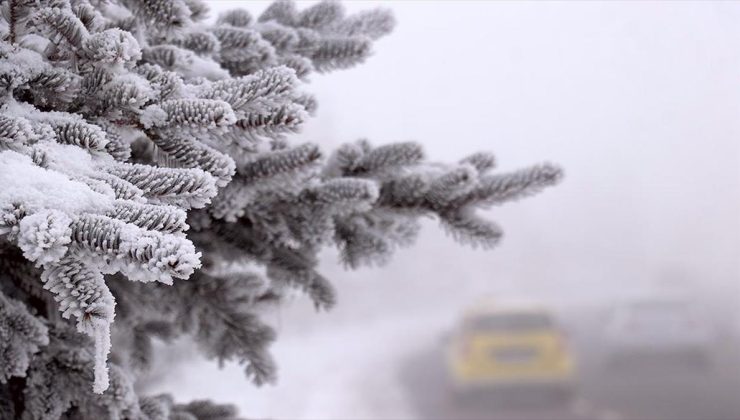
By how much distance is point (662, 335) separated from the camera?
16.5 m

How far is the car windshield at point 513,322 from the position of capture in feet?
44.3

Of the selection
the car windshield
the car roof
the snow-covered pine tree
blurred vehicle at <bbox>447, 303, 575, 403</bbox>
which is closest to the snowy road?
blurred vehicle at <bbox>447, 303, 575, 403</bbox>

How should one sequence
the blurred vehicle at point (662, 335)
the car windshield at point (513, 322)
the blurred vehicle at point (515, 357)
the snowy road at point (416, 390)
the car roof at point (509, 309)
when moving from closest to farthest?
the snowy road at point (416, 390), the blurred vehicle at point (515, 357), the car windshield at point (513, 322), the car roof at point (509, 309), the blurred vehicle at point (662, 335)

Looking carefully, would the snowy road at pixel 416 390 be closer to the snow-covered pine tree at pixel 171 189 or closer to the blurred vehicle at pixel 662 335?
the blurred vehicle at pixel 662 335

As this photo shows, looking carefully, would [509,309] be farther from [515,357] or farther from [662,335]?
[662,335]

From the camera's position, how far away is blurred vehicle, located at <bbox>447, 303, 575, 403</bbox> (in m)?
13.3

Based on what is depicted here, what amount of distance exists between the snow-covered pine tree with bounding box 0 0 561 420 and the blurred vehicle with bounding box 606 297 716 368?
15209 millimetres

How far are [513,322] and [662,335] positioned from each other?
4.50 metres

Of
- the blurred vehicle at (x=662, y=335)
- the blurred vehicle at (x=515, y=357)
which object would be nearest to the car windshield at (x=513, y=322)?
the blurred vehicle at (x=515, y=357)

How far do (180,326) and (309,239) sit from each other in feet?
2.24

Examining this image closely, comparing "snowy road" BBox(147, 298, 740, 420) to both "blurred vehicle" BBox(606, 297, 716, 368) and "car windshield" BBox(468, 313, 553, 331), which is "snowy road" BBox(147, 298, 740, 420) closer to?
"blurred vehicle" BBox(606, 297, 716, 368)

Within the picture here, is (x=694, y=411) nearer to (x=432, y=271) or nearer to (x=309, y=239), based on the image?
(x=309, y=239)

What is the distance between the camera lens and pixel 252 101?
5.36 ft

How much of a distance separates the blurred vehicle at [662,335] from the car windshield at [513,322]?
413cm
